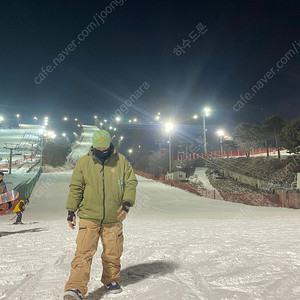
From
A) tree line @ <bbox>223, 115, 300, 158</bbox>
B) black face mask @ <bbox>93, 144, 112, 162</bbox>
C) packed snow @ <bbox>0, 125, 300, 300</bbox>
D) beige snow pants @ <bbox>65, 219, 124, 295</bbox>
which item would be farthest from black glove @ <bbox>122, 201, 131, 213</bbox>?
tree line @ <bbox>223, 115, 300, 158</bbox>

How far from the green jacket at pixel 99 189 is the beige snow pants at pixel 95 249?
0.33 ft

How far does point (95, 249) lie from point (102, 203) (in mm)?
541

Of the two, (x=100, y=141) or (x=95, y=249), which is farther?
(x=100, y=141)

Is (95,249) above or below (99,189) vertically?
below

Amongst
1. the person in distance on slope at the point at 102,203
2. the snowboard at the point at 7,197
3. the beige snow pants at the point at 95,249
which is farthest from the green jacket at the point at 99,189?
the snowboard at the point at 7,197

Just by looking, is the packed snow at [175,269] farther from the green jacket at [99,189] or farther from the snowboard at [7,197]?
the snowboard at [7,197]

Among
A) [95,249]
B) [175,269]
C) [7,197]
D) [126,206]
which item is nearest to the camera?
[95,249]

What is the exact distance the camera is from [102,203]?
11.0 feet

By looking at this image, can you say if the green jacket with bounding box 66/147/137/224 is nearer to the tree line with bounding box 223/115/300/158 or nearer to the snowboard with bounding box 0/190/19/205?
the snowboard with bounding box 0/190/19/205

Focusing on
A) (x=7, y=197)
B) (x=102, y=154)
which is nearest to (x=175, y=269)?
(x=102, y=154)

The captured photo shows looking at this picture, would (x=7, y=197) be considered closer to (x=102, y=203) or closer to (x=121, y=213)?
(x=102, y=203)

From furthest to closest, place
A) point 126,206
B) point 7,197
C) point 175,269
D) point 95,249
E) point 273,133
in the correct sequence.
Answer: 1. point 273,133
2. point 7,197
3. point 175,269
4. point 126,206
5. point 95,249

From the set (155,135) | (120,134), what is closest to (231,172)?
(155,135)

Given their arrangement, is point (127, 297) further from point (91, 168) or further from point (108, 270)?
point (91, 168)
